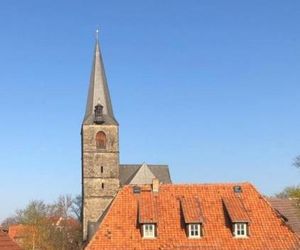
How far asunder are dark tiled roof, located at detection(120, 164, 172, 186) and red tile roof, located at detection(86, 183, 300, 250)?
39199 millimetres

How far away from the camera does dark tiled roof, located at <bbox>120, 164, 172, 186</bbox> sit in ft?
230

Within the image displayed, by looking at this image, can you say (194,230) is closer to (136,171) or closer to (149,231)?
(149,231)

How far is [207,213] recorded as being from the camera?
28469mm

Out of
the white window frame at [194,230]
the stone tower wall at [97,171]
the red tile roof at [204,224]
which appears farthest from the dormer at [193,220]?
the stone tower wall at [97,171]

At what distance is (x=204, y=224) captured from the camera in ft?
91.2

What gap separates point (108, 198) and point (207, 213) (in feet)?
124

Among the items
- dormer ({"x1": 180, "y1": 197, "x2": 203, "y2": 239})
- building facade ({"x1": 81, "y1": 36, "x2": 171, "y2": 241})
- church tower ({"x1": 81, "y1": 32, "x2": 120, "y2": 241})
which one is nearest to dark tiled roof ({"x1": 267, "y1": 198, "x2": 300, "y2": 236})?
dormer ({"x1": 180, "y1": 197, "x2": 203, "y2": 239})

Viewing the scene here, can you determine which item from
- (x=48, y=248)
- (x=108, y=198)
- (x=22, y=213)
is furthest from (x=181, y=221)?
(x=22, y=213)

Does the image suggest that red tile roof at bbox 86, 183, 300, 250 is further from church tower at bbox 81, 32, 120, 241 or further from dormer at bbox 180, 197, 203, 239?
church tower at bbox 81, 32, 120, 241

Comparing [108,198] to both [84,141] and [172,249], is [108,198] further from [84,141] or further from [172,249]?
[172,249]

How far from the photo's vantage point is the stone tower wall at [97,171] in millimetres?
65062

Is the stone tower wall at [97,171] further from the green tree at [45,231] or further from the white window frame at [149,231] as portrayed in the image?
the white window frame at [149,231]

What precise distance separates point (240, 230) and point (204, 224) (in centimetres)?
186

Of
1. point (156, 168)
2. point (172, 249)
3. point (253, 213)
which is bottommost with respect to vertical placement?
point (172, 249)
